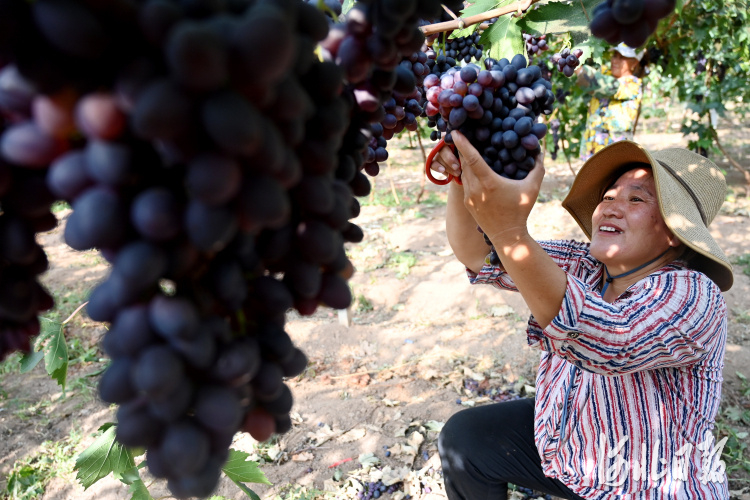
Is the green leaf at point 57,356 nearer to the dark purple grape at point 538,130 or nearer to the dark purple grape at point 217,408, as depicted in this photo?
the dark purple grape at point 217,408

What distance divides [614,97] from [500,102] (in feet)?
17.7

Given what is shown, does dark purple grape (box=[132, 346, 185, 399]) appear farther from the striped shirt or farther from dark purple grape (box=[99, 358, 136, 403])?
the striped shirt

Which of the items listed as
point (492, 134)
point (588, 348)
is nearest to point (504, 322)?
point (588, 348)

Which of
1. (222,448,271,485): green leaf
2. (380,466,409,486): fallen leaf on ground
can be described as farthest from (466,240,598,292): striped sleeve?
(380,466,409,486): fallen leaf on ground

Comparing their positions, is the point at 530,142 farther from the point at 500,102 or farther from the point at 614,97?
the point at 614,97

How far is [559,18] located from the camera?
1.39 m

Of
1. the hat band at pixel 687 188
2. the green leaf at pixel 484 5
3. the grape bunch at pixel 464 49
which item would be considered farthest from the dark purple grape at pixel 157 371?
the hat band at pixel 687 188

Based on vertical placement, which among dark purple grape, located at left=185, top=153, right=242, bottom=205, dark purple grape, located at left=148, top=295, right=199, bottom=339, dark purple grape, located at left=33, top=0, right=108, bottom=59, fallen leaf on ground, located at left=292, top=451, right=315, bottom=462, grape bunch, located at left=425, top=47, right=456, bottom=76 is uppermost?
dark purple grape, located at left=33, top=0, right=108, bottom=59

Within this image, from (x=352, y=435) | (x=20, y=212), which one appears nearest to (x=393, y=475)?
(x=352, y=435)

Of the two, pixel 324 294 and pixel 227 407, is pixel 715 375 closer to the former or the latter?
pixel 324 294

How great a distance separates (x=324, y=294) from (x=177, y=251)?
0.70 ft

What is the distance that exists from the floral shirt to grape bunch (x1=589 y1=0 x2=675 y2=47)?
5.42 meters

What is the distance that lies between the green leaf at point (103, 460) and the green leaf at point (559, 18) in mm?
1625

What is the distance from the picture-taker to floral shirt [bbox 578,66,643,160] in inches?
229
